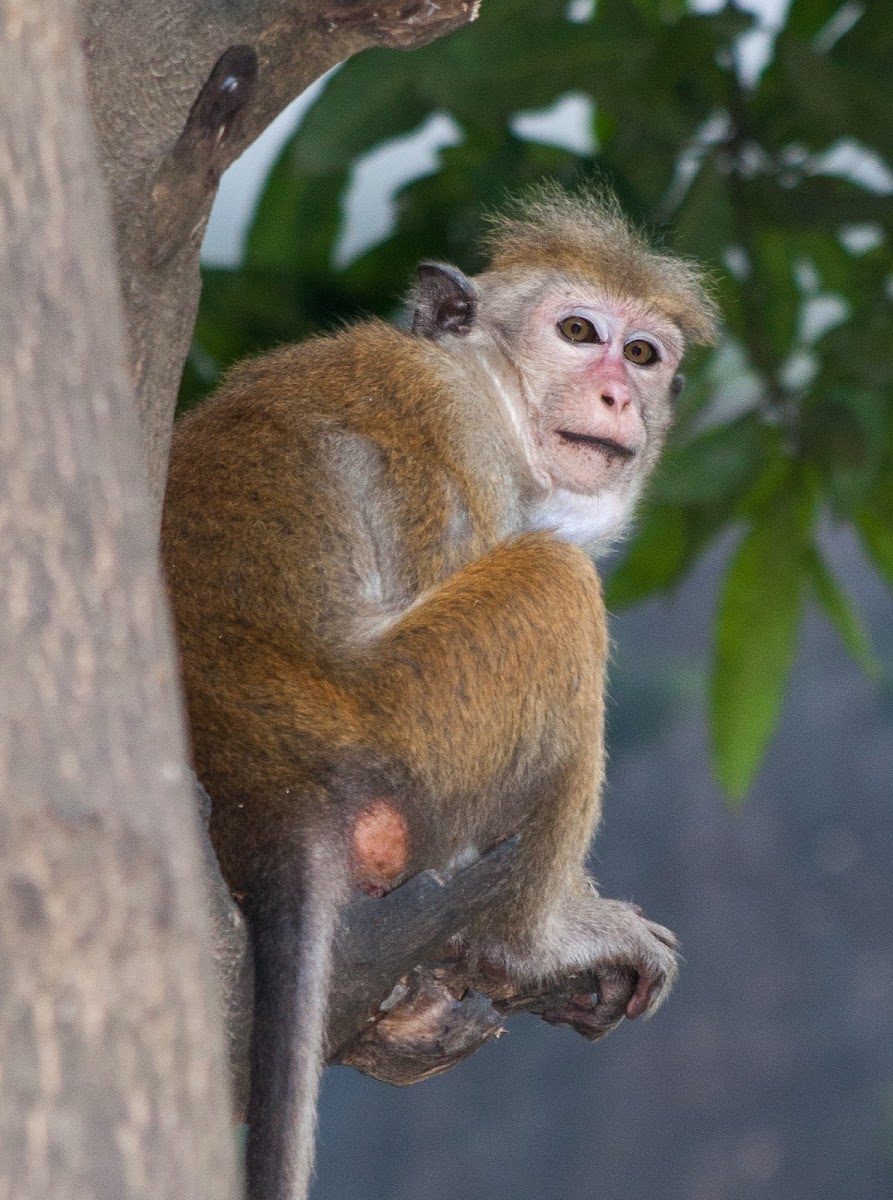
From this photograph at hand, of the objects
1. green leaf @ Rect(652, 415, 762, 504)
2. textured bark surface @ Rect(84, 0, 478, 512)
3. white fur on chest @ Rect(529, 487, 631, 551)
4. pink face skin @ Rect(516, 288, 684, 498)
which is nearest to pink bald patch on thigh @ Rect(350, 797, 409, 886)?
textured bark surface @ Rect(84, 0, 478, 512)

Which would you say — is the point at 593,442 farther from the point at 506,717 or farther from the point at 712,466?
the point at 712,466

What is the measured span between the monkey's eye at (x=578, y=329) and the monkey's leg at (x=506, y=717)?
71 centimetres

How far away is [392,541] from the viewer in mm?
2865

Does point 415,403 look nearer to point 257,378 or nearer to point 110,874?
point 257,378

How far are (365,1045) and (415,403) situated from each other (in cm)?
112

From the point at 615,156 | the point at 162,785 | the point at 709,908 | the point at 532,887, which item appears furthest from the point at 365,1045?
the point at 709,908

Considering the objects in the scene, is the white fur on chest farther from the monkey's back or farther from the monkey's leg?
the monkey's leg

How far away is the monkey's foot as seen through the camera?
102 inches

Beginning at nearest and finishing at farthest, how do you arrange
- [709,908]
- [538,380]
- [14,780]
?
[14,780]
[538,380]
[709,908]

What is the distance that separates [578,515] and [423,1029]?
3.66ft

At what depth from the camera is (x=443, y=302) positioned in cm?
340

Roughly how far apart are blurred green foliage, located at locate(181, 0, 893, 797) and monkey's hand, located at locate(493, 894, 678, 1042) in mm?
1304

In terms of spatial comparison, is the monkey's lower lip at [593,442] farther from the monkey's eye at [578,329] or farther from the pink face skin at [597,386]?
the monkey's eye at [578,329]

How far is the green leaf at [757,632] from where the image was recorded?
4.34m
